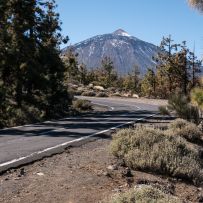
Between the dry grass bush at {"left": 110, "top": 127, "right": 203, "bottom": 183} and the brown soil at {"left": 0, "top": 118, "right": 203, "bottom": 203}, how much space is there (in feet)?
0.96

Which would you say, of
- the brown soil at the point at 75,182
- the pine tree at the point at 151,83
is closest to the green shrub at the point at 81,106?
the brown soil at the point at 75,182

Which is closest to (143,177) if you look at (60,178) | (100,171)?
(100,171)

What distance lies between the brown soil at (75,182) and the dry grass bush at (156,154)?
0.29m

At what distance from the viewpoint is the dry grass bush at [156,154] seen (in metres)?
11.8

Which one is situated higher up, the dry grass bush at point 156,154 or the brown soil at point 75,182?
the dry grass bush at point 156,154

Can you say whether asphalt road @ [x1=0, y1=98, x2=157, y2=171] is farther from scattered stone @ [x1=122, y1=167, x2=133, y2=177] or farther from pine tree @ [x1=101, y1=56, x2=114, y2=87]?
pine tree @ [x1=101, y1=56, x2=114, y2=87]

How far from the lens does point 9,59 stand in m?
33.1

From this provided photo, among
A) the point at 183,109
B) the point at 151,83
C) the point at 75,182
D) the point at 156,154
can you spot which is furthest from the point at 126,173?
the point at 151,83

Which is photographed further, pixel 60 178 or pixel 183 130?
pixel 183 130

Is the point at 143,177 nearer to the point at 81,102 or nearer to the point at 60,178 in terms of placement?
the point at 60,178

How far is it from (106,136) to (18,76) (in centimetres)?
1625

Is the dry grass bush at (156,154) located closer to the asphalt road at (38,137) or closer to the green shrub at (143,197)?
the asphalt road at (38,137)

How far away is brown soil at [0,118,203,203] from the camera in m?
8.94

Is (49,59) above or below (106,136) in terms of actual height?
above
